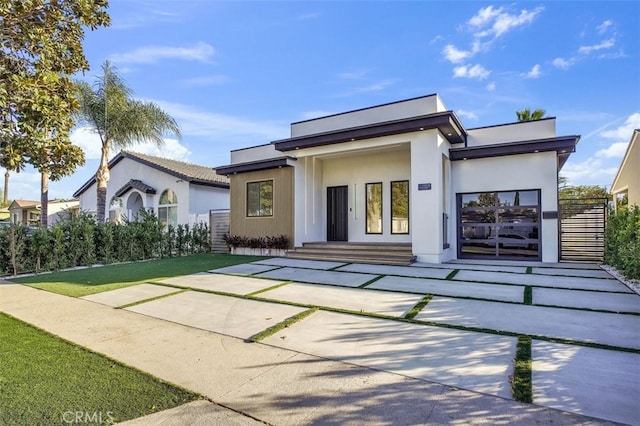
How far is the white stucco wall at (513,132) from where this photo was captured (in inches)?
416

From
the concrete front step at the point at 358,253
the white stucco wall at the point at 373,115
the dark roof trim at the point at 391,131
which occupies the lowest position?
the concrete front step at the point at 358,253

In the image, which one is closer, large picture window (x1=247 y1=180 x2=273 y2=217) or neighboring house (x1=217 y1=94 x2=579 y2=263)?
neighboring house (x1=217 y1=94 x2=579 y2=263)

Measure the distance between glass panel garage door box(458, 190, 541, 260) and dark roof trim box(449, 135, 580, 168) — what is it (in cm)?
126

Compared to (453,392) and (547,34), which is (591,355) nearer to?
(453,392)

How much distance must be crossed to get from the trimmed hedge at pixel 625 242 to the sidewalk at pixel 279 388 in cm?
641

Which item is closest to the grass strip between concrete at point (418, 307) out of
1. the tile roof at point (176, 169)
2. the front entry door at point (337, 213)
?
the front entry door at point (337, 213)

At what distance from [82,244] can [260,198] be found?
6162mm

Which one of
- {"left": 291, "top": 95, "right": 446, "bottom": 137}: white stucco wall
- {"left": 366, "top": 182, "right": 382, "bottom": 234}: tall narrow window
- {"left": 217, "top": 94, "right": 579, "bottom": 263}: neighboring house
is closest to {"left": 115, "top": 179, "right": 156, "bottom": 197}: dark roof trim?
{"left": 217, "top": 94, "right": 579, "bottom": 263}: neighboring house

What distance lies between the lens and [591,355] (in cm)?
326

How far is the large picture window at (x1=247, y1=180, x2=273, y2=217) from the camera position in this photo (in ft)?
44.5

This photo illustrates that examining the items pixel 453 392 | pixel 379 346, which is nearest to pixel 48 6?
pixel 379 346

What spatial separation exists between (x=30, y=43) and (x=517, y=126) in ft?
40.8

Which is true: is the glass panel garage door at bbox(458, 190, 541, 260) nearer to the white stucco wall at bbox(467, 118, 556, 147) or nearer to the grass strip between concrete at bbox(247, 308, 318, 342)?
the white stucco wall at bbox(467, 118, 556, 147)

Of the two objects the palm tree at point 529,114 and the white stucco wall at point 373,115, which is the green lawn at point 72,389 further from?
the palm tree at point 529,114
